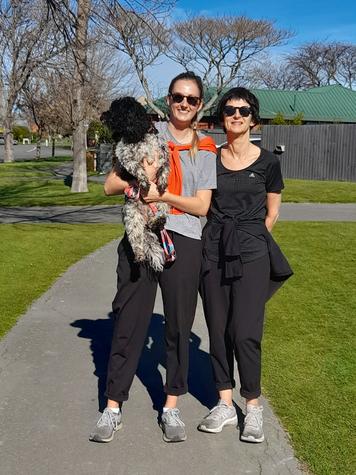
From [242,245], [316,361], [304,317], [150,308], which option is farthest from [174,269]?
[304,317]

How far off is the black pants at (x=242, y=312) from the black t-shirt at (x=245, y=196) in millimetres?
80

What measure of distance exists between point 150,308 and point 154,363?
1.32 metres

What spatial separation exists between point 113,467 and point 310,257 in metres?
6.57

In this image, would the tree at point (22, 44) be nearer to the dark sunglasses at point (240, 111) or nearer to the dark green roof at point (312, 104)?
the dark sunglasses at point (240, 111)

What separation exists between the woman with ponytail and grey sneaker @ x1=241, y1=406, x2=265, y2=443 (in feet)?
1.15

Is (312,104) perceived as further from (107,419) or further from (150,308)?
(107,419)

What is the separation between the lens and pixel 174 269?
10.8 feet

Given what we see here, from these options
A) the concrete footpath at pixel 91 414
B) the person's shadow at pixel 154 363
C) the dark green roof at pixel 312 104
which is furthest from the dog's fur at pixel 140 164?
the dark green roof at pixel 312 104

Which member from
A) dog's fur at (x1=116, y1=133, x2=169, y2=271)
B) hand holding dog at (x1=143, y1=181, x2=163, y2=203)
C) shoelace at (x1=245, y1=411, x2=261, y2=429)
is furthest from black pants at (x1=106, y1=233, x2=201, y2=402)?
shoelace at (x1=245, y1=411, x2=261, y2=429)

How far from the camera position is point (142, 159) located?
3.10 m

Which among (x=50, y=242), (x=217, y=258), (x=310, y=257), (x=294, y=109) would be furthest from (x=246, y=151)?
(x=294, y=109)

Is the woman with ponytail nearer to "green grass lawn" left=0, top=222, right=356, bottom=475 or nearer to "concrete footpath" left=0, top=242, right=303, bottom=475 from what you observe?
"concrete footpath" left=0, top=242, right=303, bottom=475

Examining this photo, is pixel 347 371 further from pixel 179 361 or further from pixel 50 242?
pixel 50 242

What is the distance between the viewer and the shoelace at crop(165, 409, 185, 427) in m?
3.39
